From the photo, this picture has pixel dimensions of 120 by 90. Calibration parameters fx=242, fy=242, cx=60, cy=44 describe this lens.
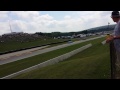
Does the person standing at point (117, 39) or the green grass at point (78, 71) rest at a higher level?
the person standing at point (117, 39)

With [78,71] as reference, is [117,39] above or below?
above

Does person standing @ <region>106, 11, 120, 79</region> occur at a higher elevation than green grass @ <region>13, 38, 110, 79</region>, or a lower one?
higher

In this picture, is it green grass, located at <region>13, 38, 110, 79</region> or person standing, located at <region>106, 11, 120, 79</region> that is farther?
green grass, located at <region>13, 38, 110, 79</region>

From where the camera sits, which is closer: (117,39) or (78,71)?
(117,39)

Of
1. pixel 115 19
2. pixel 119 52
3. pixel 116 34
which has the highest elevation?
pixel 115 19

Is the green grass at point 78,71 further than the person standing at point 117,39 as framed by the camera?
Yes
